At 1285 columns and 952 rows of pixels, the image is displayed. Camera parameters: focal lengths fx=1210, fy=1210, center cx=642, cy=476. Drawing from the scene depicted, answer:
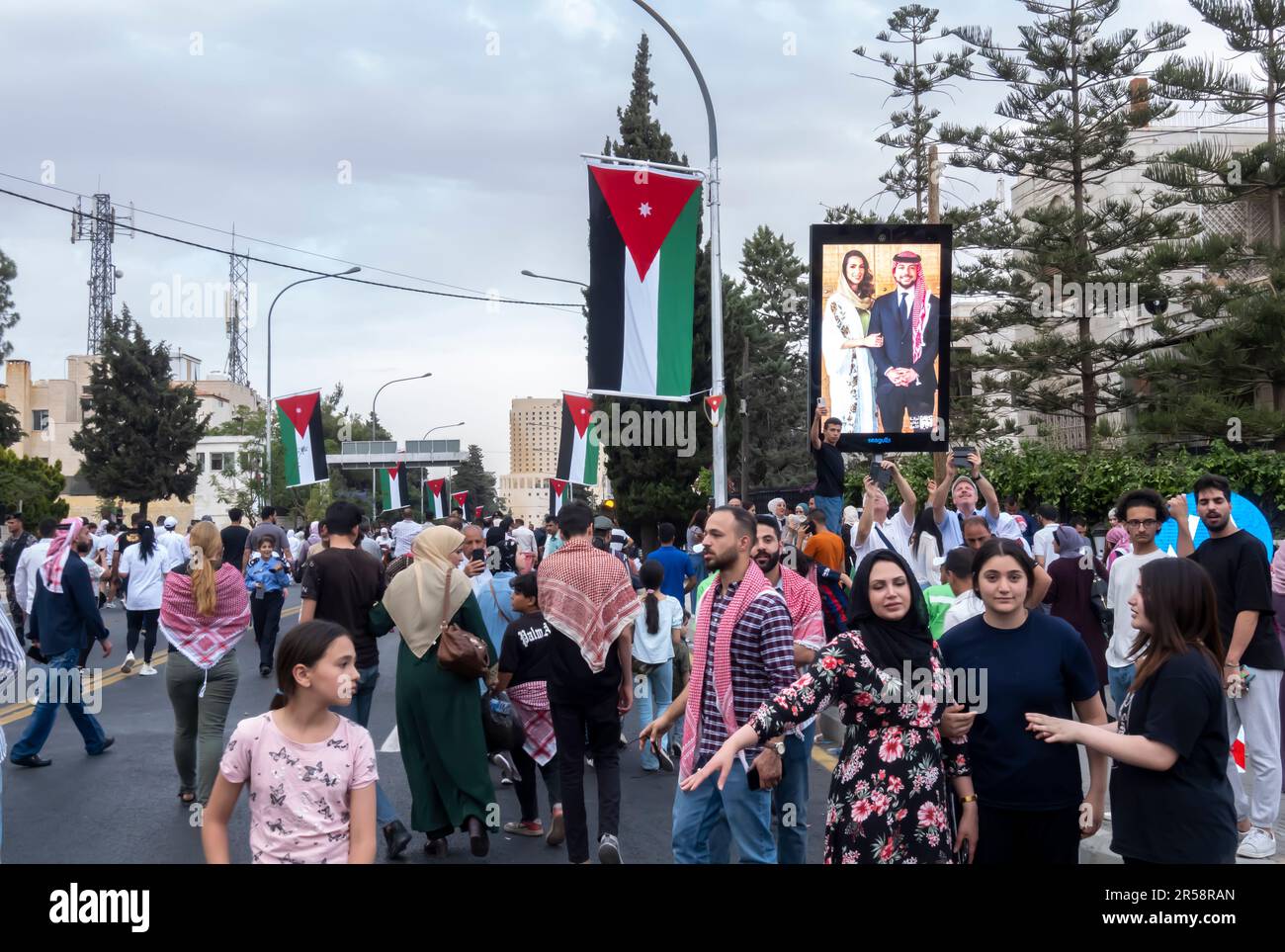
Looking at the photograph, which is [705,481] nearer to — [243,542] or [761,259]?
[243,542]

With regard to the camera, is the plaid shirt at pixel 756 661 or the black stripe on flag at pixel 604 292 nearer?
the plaid shirt at pixel 756 661

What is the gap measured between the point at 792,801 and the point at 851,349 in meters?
9.84

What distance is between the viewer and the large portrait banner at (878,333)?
1425 cm

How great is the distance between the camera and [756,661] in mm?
4930

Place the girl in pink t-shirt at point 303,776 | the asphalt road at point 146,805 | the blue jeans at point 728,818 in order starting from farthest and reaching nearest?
the asphalt road at point 146,805
the blue jeans at point 728,818
the girl in pink t-shirt at point 303,776

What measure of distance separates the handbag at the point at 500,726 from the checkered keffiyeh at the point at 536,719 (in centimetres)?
8

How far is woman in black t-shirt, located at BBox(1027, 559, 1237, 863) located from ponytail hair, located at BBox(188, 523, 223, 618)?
17.1 ft

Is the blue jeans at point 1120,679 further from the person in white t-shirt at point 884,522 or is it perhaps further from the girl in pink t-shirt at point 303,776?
the girl in pink t-shirt at point 303,776

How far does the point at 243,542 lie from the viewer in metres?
15.5

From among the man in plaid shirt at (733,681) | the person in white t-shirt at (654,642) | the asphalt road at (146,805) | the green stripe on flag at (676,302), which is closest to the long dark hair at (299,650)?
the man in plaid shirt at (733,681)

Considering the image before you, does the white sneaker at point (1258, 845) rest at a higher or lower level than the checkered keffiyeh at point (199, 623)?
lower

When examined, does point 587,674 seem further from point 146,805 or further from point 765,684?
point 146,805

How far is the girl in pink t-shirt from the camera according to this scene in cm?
375
